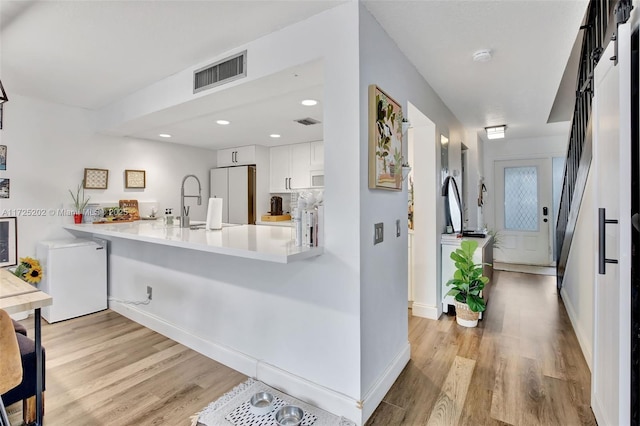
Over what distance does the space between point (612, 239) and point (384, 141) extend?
1.19 m

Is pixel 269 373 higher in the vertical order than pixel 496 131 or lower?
lower

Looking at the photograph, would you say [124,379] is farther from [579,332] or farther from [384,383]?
[579,332]

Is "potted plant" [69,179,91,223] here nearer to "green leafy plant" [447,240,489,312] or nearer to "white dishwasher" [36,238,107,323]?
"white dishwasher" [36,238,107,323]

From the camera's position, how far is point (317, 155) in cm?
481

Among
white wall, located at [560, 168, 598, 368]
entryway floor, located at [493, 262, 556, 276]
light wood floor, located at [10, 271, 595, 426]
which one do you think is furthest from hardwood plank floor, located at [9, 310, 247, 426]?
entryway floor, located at [493, 262, 556, 276]

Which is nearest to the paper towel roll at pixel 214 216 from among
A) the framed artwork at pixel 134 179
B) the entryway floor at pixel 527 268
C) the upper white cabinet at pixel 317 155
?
the framed artwork at pixel 134 179

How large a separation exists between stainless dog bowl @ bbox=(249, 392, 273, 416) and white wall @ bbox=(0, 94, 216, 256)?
3.06 meters

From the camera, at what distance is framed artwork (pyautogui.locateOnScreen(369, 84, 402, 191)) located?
1779mm

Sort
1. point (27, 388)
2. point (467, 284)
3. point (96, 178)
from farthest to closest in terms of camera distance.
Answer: point (96, 178) < point (467, 284) < point (27, 388)

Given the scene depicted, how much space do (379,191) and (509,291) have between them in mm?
3305

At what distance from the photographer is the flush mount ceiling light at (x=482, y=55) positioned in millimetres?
2225

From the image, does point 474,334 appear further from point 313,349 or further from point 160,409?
point 160,409

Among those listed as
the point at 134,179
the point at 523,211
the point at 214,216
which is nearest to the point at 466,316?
the point at 214,216

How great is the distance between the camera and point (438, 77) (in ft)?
8.84
